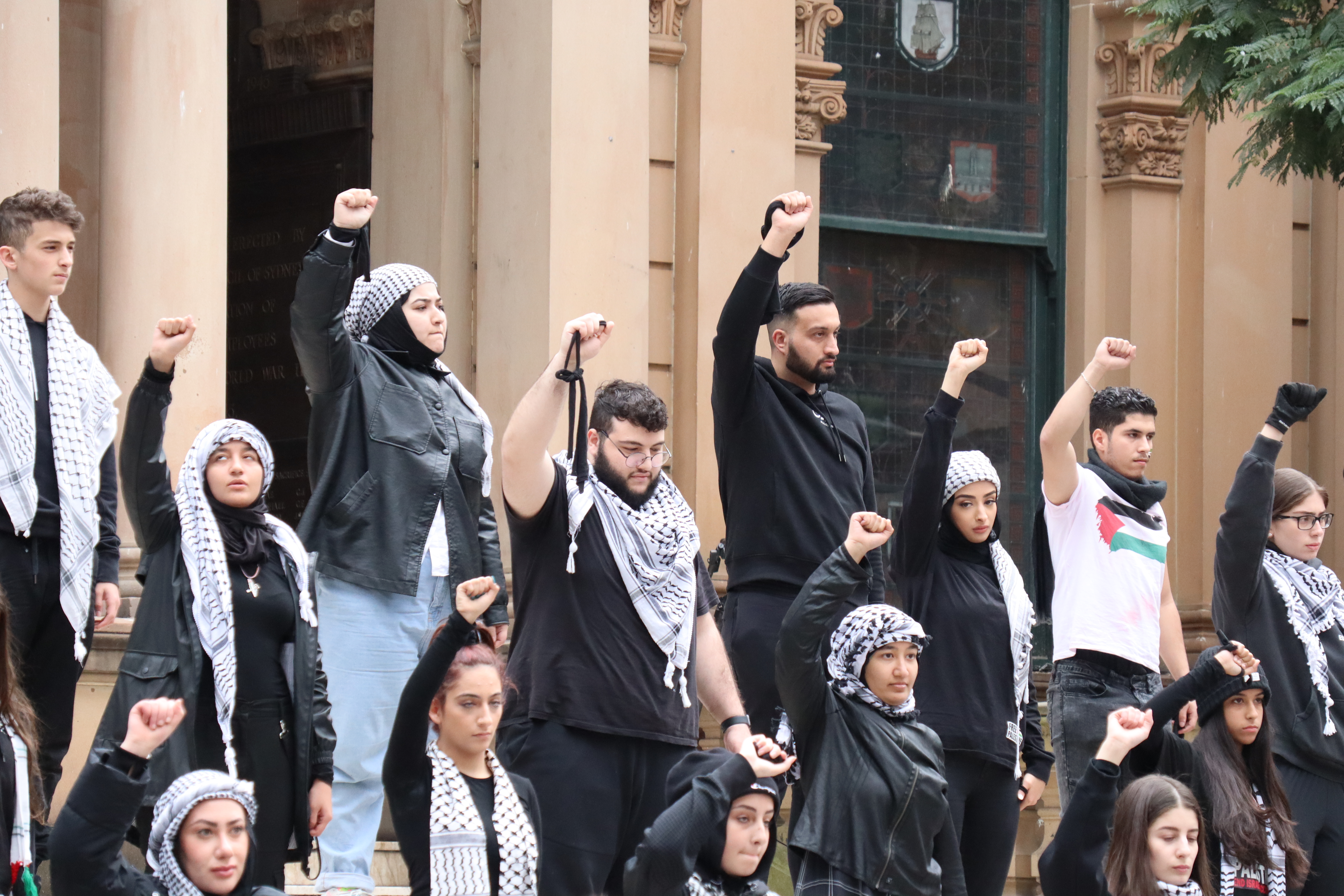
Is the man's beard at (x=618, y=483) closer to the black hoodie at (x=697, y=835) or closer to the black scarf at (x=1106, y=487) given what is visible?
the black hoodie at (x=697, y=835)

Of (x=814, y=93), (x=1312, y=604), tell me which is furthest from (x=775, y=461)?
(x=814, y=93)

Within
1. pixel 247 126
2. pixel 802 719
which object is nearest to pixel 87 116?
pixel 247 126

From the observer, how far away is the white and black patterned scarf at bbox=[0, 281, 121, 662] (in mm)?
6234

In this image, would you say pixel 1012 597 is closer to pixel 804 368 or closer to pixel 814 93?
pixel 804 368

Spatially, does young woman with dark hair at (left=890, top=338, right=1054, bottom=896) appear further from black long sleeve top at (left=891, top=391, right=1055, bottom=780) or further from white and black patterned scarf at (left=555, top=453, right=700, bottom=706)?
white and black patterned scarf at (left=555, top=453, right=700, bottom=706)

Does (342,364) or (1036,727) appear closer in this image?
(342,364)

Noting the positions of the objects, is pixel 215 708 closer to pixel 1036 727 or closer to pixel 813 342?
pixel 813 342

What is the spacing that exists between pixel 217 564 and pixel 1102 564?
309cm

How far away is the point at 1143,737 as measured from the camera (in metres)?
6.35

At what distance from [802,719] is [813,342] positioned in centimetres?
135

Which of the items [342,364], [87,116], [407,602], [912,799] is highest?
[87,116]

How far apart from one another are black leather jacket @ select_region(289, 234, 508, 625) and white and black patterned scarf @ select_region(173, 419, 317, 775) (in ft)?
1.17

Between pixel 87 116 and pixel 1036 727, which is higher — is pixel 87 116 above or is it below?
above

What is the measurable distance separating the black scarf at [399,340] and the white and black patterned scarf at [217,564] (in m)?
0.81
